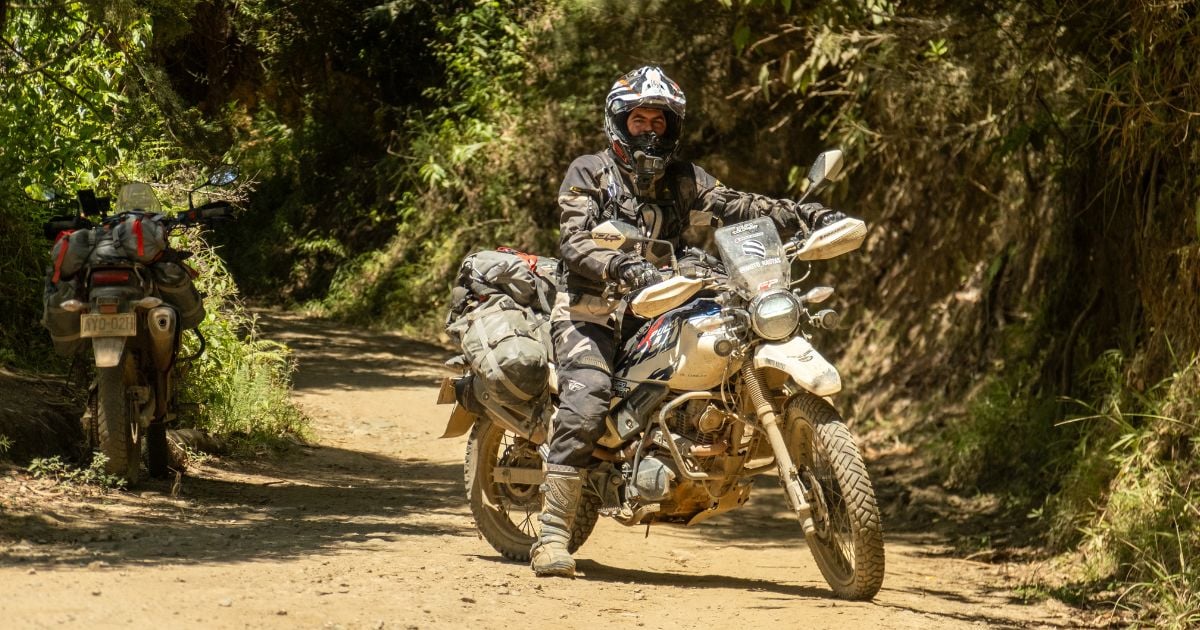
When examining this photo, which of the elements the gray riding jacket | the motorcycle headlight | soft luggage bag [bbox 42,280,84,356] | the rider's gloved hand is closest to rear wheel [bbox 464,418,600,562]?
the gray riding jacket

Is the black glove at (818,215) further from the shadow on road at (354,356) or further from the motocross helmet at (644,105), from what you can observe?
the shadow on road at (354,356)

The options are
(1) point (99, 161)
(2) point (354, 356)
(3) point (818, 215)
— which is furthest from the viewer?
(2) point (354, 356)

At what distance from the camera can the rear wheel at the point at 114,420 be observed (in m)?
7.43

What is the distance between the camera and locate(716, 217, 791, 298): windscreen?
6.05 meters

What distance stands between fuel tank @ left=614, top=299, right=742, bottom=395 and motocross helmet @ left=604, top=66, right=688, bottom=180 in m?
0.70

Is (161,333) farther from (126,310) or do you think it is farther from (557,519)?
(557,519)

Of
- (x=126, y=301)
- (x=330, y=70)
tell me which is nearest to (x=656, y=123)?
(x=126, y=301)

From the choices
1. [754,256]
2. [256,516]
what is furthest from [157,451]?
[754,256]

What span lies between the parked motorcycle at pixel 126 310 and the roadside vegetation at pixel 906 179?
1088 mm

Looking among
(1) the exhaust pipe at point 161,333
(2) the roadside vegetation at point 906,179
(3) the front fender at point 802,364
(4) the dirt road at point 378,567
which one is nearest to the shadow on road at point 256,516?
(4) the dirt road at point 378,567

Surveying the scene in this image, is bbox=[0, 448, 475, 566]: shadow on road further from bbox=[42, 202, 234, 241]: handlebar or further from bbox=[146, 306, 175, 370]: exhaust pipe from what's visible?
bbox=[42, 202, 234, 241]: handlebar

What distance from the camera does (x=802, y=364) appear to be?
5828 millimetres

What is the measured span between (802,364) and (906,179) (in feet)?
27.7

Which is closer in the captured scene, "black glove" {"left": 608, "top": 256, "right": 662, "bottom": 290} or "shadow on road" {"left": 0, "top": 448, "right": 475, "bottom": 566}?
"black glove" {"left": 608, "top": 256, "right": 662, "bottom": 290}
